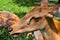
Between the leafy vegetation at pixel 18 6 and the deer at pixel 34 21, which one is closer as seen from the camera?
the deer at pixel 34 21

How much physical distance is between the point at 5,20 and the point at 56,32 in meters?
5.56

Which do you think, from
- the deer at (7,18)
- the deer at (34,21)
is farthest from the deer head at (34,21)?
the deer at (7,18)

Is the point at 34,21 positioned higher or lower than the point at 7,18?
higher

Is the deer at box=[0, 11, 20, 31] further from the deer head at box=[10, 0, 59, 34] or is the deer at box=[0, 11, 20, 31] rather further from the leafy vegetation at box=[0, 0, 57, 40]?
the deer head at box=[10, 0, 59, 34]

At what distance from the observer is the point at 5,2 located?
52.1 feet

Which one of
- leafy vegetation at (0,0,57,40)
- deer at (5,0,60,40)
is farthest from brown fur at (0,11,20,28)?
deer at (5,0,60,40)

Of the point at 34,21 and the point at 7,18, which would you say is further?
the point at 7,18

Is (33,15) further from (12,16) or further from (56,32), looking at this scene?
(12,16)

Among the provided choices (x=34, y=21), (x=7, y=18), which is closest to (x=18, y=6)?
(x=7, y=18)

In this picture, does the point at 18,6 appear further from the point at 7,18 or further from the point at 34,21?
the point at 34,21

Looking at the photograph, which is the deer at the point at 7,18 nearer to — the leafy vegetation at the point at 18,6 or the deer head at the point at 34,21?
the leafy vegetation at the point at 18,6

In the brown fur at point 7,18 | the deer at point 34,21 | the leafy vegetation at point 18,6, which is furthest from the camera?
the leafy vegetation at point 18,6

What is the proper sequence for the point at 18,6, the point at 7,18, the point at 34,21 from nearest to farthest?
the point at 34,21 → the point at 7,18 → the point at 18,6

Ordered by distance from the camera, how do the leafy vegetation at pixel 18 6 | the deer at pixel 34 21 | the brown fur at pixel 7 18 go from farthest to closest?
the leafy vegetation at pixel 18 6 < the brown fur at pixel 7 18 < the deer at pixel 34 21
